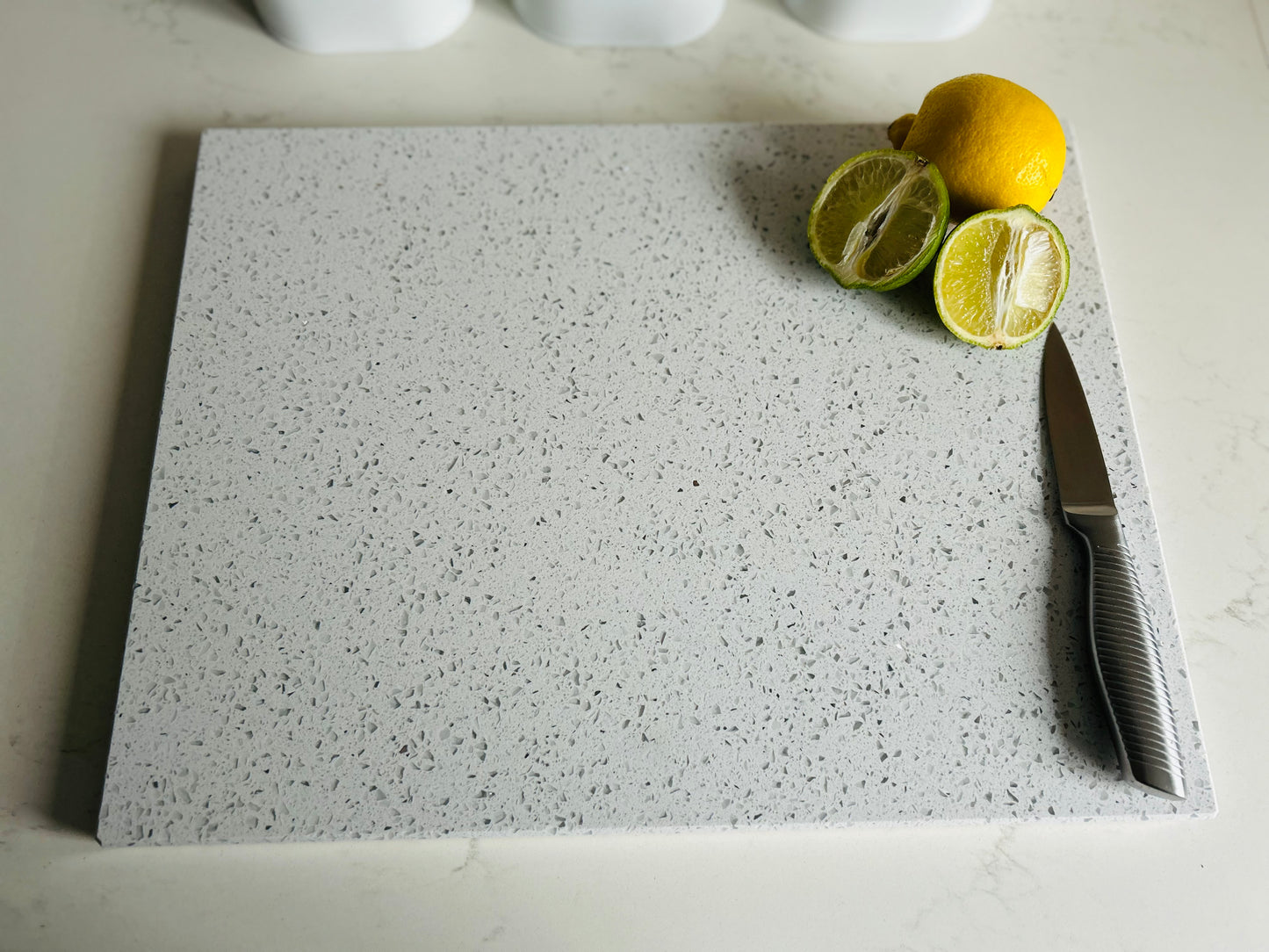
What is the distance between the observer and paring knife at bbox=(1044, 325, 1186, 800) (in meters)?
0.59

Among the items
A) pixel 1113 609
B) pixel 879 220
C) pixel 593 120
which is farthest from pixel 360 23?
pixel 1113 609

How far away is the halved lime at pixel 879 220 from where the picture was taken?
0.67m

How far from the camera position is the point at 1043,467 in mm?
692

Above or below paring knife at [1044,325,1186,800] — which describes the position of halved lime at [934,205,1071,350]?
above

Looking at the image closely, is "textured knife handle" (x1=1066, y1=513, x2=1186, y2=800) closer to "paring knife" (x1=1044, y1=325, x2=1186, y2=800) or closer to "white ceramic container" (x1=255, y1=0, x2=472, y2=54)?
"paring knife" (x1=1044, y1=325, x2=1186, y2=800)

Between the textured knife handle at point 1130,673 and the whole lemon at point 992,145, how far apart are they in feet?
0.86

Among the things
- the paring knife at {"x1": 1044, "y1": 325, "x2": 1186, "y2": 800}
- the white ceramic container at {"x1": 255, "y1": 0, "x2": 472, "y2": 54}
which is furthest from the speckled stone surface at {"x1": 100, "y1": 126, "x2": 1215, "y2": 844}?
the white ceramic container at {"x1": 255, "y1": 0, "x2": 472, "y2": 54}

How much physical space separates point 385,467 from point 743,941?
42 centimetres

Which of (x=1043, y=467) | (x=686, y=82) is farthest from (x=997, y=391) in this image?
(x=686, y=82)

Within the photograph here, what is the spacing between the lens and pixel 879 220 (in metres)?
0.70

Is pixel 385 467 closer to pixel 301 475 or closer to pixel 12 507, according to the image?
pixel 301 475

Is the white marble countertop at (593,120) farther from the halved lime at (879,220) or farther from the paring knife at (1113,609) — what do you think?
the halved lime at (879,220)

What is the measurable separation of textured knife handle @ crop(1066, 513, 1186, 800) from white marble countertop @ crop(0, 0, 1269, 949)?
81mm

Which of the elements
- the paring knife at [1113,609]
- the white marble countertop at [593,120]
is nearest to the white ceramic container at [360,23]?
the white marble countertop at [593,120]
